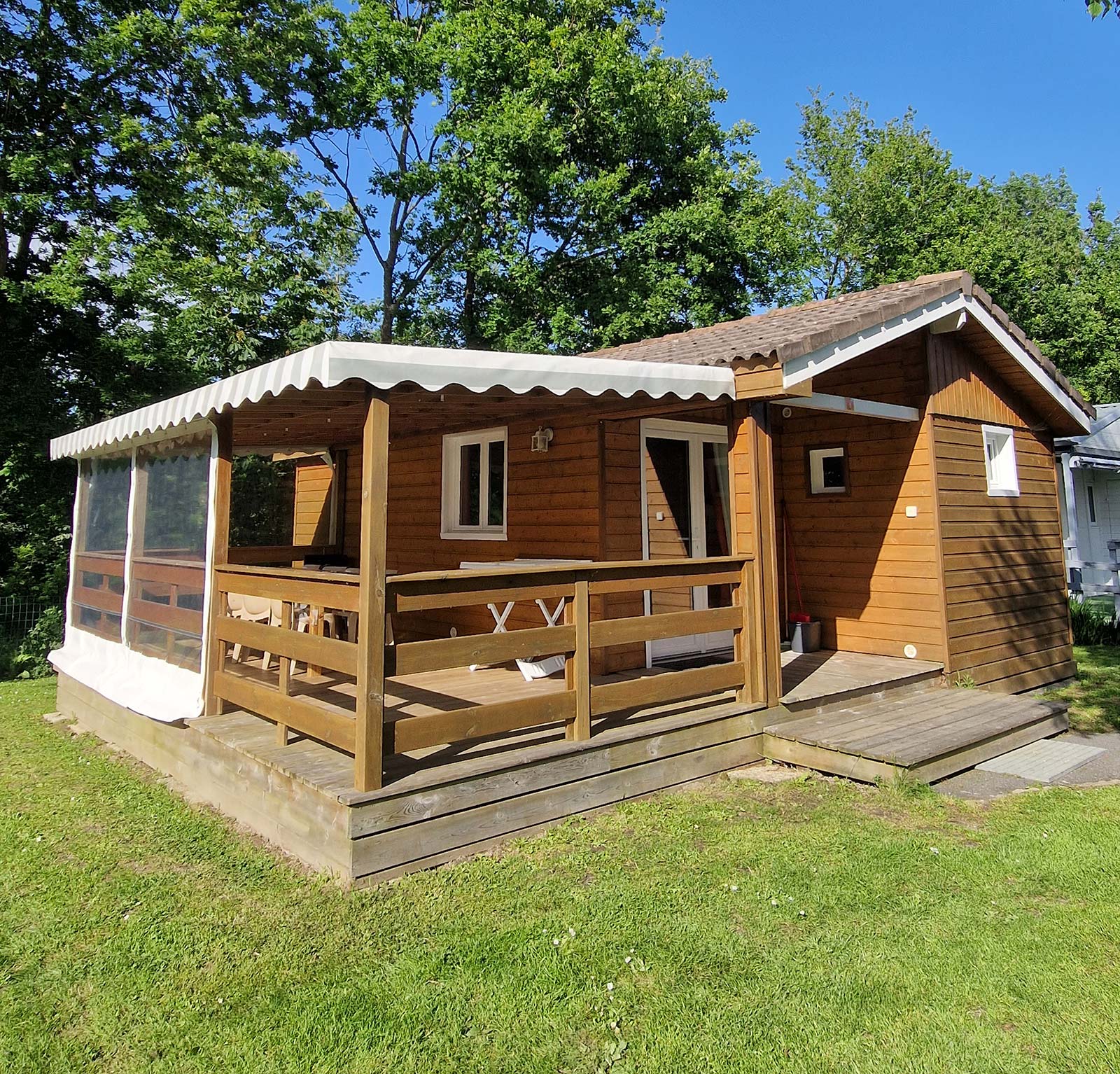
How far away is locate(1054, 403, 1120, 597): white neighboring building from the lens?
40.4 feet

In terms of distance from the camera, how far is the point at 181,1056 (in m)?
2.53

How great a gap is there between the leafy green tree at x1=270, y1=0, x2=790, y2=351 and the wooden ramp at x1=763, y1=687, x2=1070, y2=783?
40.3 feet

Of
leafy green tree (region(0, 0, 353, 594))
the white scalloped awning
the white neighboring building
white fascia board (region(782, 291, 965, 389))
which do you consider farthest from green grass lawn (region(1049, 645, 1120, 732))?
leafy green tree (region(0, 0, 353, 594))

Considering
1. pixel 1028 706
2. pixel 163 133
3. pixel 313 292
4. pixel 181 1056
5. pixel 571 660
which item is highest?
pixel 163 133

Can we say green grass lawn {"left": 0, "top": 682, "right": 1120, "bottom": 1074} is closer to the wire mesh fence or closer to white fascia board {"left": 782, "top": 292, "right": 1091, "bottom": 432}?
white fascia board {"left": 782, "top": 292, "right": 1091, "bottom": 432}

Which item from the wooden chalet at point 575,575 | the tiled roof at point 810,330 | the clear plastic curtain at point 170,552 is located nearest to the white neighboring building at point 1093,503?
the wooden chalet at point 575,575

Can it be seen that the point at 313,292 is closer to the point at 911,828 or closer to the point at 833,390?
the point at 833,390

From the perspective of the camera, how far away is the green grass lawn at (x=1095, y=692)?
6.93 m

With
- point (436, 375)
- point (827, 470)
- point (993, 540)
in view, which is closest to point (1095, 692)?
point (993, 540)

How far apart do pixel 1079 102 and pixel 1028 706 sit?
62.2ft

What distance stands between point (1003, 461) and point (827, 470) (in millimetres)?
2094

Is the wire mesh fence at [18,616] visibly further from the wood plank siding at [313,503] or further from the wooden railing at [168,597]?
the wooden railing at [168,597]

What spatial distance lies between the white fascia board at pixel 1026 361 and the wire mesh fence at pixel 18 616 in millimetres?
13221

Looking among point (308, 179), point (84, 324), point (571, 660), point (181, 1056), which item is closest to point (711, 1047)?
point (181, 1056)
